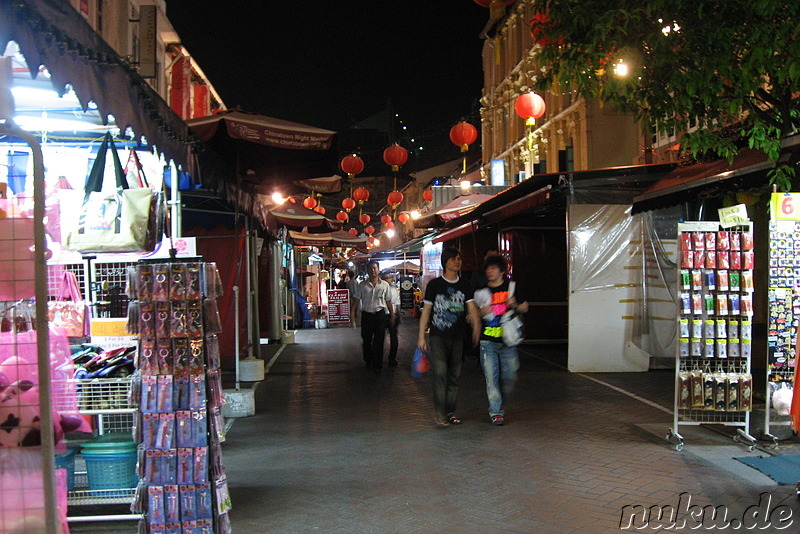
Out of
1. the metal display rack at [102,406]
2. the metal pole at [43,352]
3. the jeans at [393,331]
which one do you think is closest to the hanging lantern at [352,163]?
the jeans at [393,331]

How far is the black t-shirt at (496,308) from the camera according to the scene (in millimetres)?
8173

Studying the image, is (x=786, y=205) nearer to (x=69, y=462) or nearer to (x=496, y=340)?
(x=496, y=340)

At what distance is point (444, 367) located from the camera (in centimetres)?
827

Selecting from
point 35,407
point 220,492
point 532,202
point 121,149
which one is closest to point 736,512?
point 220,492

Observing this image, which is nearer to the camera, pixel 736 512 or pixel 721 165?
pixel 736 512

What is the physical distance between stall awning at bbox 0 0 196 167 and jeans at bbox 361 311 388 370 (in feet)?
27.2

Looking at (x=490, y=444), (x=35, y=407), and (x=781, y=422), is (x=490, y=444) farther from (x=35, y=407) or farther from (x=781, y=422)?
(x=35, y=407)

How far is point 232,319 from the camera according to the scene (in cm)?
1316

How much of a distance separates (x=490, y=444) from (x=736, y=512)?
8.72 ft

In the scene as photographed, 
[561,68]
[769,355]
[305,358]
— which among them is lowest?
[305,358]

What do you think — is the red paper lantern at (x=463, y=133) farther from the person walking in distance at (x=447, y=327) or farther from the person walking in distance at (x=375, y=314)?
the person walking in distance at (x=447, y=327)

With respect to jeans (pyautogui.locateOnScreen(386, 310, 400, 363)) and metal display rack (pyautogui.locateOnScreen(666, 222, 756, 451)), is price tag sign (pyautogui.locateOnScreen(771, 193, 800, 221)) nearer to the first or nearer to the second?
metal display rack (pyautogui.locateOnScreen(666, 222, 756, 451))

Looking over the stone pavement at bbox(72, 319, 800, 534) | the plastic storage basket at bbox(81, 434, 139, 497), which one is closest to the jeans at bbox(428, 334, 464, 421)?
the stone pavement at bbox(72, 319, 800, 534)

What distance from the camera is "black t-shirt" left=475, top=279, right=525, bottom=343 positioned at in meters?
8.17
